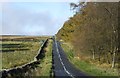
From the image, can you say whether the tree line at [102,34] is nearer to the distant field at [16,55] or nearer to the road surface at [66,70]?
the road surface at [66,70]

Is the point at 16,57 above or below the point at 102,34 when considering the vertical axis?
below

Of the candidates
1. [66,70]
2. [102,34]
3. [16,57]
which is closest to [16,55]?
A: [16,57]

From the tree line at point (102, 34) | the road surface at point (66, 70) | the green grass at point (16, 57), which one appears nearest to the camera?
the road surface at point (66, 70)

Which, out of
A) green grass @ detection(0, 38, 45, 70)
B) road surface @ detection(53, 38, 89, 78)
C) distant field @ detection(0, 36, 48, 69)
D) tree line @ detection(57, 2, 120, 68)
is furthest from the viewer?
distant field @ detection(0, 36, 48, 69)

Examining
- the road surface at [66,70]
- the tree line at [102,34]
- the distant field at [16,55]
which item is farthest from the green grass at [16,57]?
the tree line at [102,34]

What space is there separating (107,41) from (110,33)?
2.10 meters

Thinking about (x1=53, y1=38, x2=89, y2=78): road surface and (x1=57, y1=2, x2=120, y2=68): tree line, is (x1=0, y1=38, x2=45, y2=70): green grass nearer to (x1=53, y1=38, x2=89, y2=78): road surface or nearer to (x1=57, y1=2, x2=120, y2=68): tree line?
(x1=53, y1=38, x2=89, y2=78): road surface

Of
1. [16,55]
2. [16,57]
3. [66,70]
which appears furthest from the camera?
[16,55]

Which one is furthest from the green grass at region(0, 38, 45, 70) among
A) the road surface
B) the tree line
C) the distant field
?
the tree line

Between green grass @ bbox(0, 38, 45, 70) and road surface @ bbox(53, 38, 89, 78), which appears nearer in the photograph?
road surface @ bbox(53, 38, 89, 78)

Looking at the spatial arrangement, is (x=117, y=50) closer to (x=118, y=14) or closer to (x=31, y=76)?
(x=118, y=14)

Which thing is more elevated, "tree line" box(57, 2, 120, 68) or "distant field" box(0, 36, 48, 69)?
"tree line" box(57, 2, 120, 68)

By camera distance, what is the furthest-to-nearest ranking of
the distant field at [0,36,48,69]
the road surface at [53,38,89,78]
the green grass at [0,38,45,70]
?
1. the distant field at [0,36,48,69]
2. the green grass at [0,38,45,70]
3. the road surface at [53,38,89,78]

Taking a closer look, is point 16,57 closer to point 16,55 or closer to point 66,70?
point 16,55
